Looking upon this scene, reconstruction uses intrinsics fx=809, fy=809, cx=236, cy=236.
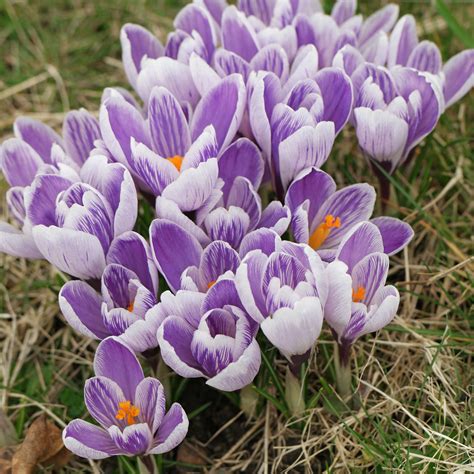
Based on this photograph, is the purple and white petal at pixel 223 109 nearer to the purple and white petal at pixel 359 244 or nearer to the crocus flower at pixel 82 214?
the crocus flower at pixel 82 214

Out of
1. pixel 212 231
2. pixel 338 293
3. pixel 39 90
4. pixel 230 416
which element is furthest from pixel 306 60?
pixel 39 90

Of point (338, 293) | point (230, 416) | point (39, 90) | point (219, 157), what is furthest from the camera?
point (39, 90)

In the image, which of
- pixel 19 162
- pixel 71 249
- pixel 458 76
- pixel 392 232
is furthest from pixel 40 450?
pixel 458 76

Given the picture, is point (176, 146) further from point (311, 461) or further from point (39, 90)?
point (39, 90)

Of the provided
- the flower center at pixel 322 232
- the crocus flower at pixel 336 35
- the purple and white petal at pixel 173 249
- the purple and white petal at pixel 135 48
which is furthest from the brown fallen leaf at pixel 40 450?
the crocus flower at pixel 336 35

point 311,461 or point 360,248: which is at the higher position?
point 360,248

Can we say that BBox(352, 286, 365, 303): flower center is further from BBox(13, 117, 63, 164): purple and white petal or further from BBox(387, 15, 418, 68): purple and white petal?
BBox(13, 117, 63, 164): purple and white petal

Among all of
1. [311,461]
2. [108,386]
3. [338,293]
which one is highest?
[338,293]

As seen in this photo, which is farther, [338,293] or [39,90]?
[39,90]
